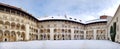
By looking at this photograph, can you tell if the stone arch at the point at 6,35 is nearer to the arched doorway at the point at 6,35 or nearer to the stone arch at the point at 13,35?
the arched doorway at the point at 6,35

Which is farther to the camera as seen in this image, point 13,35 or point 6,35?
point 13,35

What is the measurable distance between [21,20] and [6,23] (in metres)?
8.40

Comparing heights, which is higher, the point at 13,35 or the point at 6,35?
the point at 6,35

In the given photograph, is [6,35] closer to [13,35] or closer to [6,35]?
[6,35]

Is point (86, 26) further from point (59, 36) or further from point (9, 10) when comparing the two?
point (9, 10)

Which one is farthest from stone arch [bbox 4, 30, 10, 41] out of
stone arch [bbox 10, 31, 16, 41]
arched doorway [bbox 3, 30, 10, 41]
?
stone arch [bbox 10, 31, 16, 41]

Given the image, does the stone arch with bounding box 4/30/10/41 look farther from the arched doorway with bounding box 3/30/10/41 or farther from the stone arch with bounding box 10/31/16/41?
the stone arch with bounding box 10/31/16/41

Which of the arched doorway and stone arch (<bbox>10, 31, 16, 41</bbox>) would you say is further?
stone arch (<bbox>10, 31, 16, 41</bbox>)

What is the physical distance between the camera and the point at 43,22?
8000 centimetres

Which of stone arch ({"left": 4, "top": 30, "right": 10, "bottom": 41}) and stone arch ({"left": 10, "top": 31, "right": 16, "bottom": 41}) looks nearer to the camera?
stone arch ({"left": 4, "top": 30, "right": 10, "bottom": 41})

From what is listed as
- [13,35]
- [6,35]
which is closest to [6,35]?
[6,35]

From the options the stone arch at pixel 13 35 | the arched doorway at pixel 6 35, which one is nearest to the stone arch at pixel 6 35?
the arched doorway at pixel 6 35

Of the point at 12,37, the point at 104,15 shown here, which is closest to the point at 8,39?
the point at 12,37

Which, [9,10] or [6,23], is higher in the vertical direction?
[9,10]
